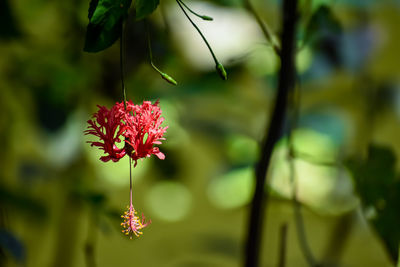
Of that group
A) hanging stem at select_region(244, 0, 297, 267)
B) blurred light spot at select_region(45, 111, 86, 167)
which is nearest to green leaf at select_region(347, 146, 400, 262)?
hanging stem at select_region(244, 0, 297, 267)

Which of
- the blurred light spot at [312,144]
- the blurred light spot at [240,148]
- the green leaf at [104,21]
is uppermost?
the green leaf at [104,21]

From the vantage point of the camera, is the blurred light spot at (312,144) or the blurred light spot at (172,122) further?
the blurred light spot at (312,144)

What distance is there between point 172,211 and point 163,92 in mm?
527

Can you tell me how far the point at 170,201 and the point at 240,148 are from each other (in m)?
0.39

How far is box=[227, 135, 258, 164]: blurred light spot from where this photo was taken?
1.03 metres

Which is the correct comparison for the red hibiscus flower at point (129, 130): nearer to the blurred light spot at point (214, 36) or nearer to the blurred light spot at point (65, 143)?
the blurred light spot at point (65, 143)

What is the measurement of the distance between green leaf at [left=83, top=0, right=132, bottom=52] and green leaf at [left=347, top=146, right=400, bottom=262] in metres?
0.35

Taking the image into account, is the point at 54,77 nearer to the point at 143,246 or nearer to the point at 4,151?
the point at 4,151

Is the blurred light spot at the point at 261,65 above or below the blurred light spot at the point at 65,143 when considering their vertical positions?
above

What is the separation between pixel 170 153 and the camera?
3.38 ft

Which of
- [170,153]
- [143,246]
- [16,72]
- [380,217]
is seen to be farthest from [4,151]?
[380,217]

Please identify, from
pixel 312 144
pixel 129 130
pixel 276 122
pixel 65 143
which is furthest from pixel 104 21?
pixel 312 144

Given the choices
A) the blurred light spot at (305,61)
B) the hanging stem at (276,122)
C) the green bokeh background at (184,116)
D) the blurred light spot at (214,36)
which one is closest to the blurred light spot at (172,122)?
the green bokeh background at (184,116)

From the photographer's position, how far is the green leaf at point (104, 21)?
1.08 ft
